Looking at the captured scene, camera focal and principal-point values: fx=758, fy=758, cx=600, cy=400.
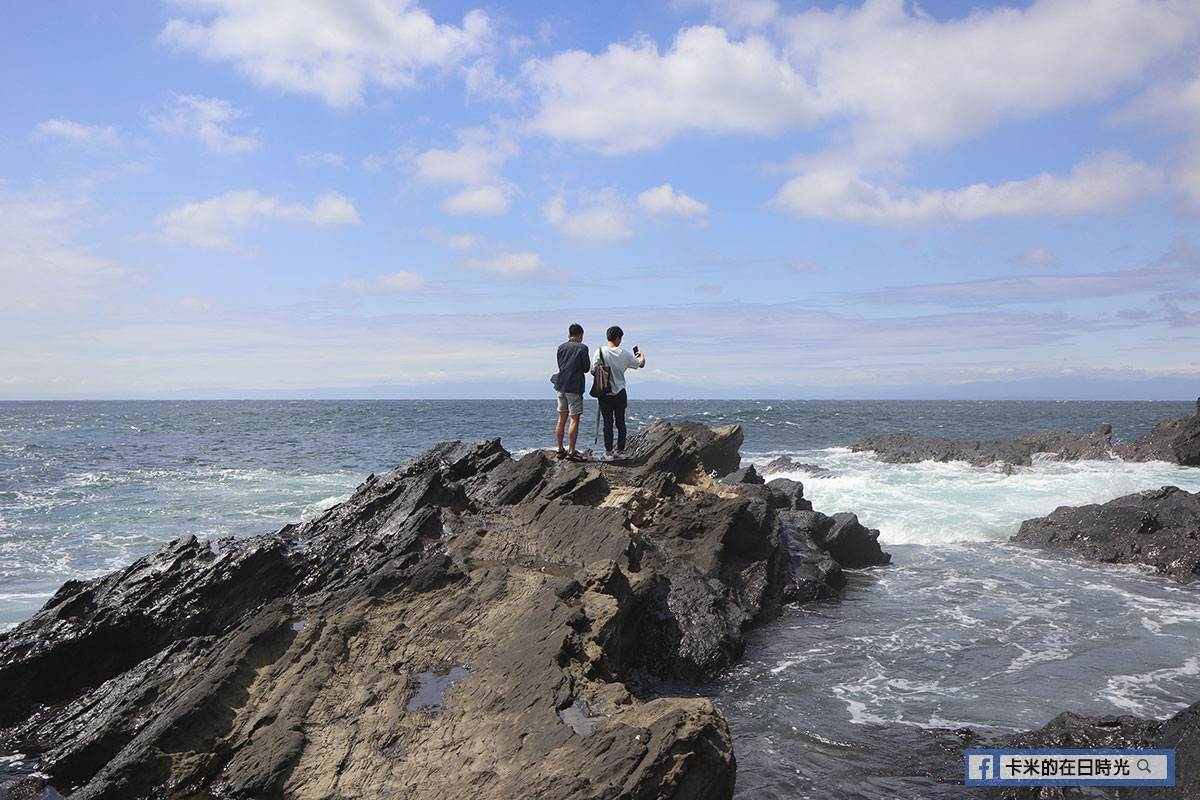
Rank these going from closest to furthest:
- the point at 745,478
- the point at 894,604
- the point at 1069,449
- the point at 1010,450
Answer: the point at 894,604
the point at 745,478
the point at 1010,450
the point at 1069,449

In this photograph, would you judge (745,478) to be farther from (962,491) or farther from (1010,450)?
(1010,450)

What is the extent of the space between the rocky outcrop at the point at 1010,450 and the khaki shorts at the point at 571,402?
65.1 feet

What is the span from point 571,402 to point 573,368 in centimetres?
54

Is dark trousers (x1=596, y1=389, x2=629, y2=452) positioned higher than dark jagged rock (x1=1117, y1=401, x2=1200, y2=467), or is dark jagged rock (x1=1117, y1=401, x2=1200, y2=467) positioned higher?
dark trousers (x1=596, y1=389, x2=629, y2=452)

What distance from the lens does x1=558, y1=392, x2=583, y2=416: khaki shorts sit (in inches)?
440

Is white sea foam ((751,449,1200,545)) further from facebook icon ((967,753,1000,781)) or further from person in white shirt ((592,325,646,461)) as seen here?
facebook icon ((967,753,1000,781))

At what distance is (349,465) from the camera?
27875 millimetres

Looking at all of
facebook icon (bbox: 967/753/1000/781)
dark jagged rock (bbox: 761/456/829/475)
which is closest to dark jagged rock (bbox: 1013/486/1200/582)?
facebook icon (bbox: 967/753/1000/781)

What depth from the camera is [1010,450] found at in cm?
2708

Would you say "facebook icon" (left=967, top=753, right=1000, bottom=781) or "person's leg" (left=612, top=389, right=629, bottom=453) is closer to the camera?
"facebook icon" (left=967, top=753, right=1000, bottom=781)

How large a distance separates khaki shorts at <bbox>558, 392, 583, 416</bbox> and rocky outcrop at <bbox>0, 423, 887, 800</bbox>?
105 cm

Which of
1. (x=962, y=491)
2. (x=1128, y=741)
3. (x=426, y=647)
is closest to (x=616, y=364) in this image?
(x=426, y=647)

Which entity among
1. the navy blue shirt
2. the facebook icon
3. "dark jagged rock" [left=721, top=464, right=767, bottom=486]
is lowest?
the facebook icon

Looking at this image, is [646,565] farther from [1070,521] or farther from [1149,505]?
[1149,505]
